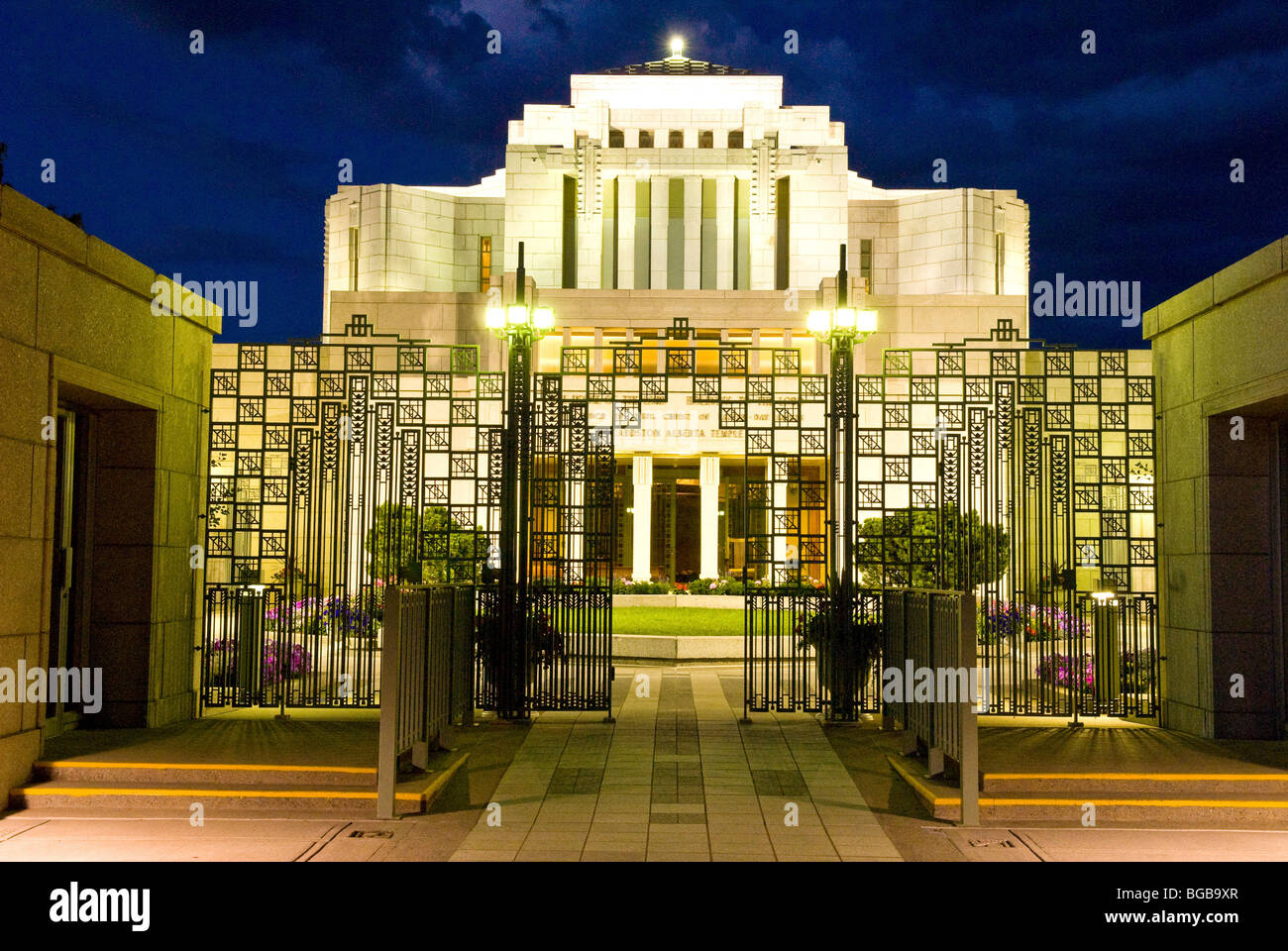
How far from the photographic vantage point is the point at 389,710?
337 inches

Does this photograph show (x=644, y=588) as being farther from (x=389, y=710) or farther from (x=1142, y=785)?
(x=389, y=710)

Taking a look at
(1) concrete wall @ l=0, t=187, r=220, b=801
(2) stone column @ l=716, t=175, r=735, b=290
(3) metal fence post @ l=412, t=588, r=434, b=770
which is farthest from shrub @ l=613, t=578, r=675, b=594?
(2) stone column @ l=716, t=175, r=735, b=290

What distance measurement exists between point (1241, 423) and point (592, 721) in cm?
790

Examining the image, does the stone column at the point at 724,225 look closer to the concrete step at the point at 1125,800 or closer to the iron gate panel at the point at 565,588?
the iron gate panel at the point at 565,588

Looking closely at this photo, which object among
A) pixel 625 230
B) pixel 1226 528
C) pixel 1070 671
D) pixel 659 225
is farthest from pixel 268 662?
pixel 659 225

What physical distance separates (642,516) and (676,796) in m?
24.6

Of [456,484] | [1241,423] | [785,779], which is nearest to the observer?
[785,779]

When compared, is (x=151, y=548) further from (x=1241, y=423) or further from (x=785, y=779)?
(x=1241, y=423)

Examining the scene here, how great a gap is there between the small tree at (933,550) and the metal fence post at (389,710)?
5863 mm

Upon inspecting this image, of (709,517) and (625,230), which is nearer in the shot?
(709,517)

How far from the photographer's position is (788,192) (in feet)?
145

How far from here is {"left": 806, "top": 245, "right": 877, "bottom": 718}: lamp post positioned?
42.4ft

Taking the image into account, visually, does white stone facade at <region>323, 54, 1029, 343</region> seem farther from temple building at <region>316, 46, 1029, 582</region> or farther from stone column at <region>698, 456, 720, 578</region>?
stone column at <region>698, 456, 720, 578</region>

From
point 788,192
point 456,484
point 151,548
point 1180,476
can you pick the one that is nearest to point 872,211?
point 788,192
